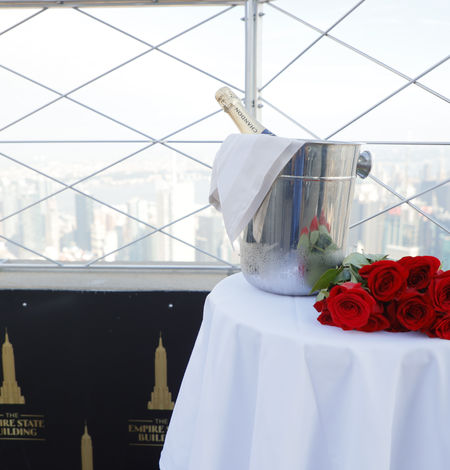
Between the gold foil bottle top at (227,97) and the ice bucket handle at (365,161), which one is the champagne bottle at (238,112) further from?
the ice bucket handle at (365,161)

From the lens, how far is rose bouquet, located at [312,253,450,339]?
555 millimetres

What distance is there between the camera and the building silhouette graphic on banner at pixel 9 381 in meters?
1.25

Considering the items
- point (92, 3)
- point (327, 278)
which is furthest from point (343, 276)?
point (92, 3)

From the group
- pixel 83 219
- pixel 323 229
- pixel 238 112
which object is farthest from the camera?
pixel 83 219

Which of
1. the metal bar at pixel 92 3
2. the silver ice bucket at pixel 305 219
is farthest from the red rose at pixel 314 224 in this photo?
the metal bar at pixel 92 3

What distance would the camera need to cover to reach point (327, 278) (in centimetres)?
64

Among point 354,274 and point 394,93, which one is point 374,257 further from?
point 394,93

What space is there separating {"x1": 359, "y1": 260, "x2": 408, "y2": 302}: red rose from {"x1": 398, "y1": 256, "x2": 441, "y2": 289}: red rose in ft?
0.07

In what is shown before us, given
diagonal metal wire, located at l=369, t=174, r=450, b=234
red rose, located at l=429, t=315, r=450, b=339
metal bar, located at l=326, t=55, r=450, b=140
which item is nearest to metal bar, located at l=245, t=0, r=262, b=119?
metal bar, located at l=326, t=55, r=450, b=140

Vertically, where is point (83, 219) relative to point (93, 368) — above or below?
above

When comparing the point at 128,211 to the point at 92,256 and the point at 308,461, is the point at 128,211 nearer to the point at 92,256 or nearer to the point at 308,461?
the point at 92,256

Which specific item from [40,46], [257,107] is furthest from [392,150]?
[40,46]

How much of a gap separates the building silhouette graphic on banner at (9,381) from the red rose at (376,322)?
3.32 ft

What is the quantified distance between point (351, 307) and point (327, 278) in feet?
0.28
